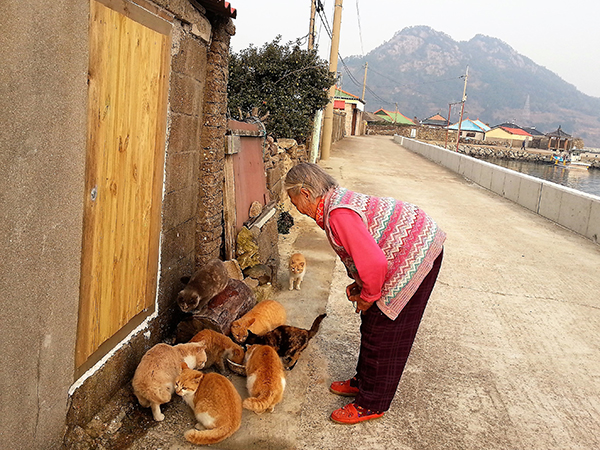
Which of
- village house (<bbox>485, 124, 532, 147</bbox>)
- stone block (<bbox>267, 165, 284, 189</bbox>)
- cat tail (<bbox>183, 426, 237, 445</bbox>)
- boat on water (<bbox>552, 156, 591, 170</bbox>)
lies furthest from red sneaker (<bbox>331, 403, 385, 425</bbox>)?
village house (<bbox>485, 124, 532, 147</bbox>)

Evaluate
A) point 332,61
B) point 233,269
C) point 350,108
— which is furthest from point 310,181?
point 350,108

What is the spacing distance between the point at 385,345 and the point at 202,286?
5.38 feet

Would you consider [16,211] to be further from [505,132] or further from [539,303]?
[505,132]

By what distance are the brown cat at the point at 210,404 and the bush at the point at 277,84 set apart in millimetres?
10709

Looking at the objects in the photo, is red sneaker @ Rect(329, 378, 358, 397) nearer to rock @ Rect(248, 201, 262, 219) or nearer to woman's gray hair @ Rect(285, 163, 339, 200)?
woman's gray hair @ Rect(285, 163, 339, 200)

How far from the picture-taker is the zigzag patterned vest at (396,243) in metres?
3.26

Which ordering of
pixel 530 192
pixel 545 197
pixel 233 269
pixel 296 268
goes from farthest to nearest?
pixel 530 192 < pixel 545 197 < pixel 296 268 < pixel 233 269

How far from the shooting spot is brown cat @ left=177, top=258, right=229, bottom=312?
423 centimetres

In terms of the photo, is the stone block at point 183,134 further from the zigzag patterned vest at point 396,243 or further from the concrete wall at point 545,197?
the concrete wall at point 545,197

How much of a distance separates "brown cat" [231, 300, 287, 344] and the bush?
942 centimetres

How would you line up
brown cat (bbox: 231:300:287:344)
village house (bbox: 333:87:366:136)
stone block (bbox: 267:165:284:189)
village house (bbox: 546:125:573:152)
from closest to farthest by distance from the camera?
brown cat (bbox: 231:300:287:344), stone block (bbox: 267:165:284:189), village house (bbox: 333:87:366:136), village house (bbox: 546:125:573:152)

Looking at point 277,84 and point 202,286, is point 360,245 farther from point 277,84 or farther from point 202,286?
point 277,84

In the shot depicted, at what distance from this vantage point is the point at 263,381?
11.8ft

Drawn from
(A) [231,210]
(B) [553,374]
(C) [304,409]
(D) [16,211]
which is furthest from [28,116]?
(B) [553,374]
